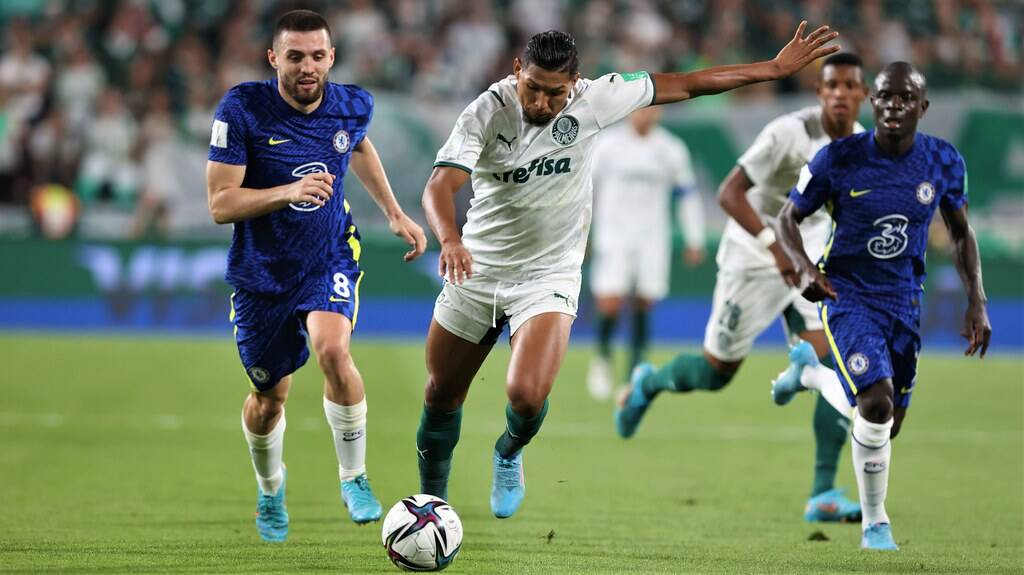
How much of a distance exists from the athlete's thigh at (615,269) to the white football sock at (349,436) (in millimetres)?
8232

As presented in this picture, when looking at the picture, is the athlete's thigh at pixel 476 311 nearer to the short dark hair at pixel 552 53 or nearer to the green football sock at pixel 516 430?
the green football sock at pixel 516 430

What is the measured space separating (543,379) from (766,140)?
2.77 meters

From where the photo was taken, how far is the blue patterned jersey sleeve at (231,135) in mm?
6730

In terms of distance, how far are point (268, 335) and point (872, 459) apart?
290 centimetres

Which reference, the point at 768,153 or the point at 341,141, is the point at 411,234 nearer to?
the point at 341,141

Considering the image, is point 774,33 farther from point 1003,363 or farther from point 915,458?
point 915,458

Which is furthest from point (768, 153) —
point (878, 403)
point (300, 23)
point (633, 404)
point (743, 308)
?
point (300, 23)

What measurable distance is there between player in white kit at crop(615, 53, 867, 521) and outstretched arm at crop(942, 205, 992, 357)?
76 cm

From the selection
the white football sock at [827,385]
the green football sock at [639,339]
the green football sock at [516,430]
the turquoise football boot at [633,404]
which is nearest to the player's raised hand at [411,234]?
the green football sock at [516,430]

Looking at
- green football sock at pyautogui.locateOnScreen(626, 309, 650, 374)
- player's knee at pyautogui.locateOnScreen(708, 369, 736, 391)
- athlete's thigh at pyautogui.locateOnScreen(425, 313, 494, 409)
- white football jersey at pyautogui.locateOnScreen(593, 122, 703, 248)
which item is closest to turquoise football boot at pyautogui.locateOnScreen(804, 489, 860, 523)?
player's knee at pyautogui.locateOnScreen(708, 369, 736, 391)

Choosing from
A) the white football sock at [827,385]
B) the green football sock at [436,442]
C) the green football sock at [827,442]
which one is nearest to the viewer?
the green football sock at [436,442]

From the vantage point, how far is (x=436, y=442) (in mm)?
7059

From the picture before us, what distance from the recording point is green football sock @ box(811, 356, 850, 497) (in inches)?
328

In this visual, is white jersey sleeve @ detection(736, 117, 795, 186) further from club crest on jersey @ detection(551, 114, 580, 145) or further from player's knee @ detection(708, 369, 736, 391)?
club crest on jersey @ detection(551, 114, 580, 145)
